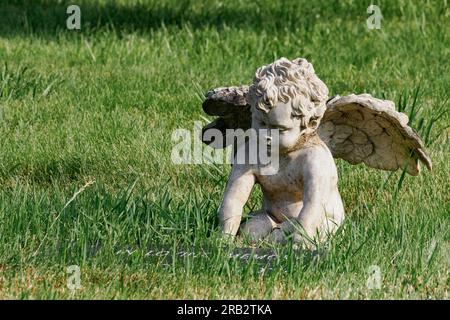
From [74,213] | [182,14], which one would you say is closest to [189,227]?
[74,213]

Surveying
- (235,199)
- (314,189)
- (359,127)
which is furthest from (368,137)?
(235,199)

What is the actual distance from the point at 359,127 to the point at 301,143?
0.54m

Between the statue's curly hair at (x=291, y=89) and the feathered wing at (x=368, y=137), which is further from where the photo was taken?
the feathered wing at (x=368, y=137)

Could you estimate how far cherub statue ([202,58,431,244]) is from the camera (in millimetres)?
5578

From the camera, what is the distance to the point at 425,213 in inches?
250

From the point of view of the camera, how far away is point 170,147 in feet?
24.7

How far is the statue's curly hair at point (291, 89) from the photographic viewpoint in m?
5.53

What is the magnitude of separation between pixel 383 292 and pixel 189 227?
3.43ft
